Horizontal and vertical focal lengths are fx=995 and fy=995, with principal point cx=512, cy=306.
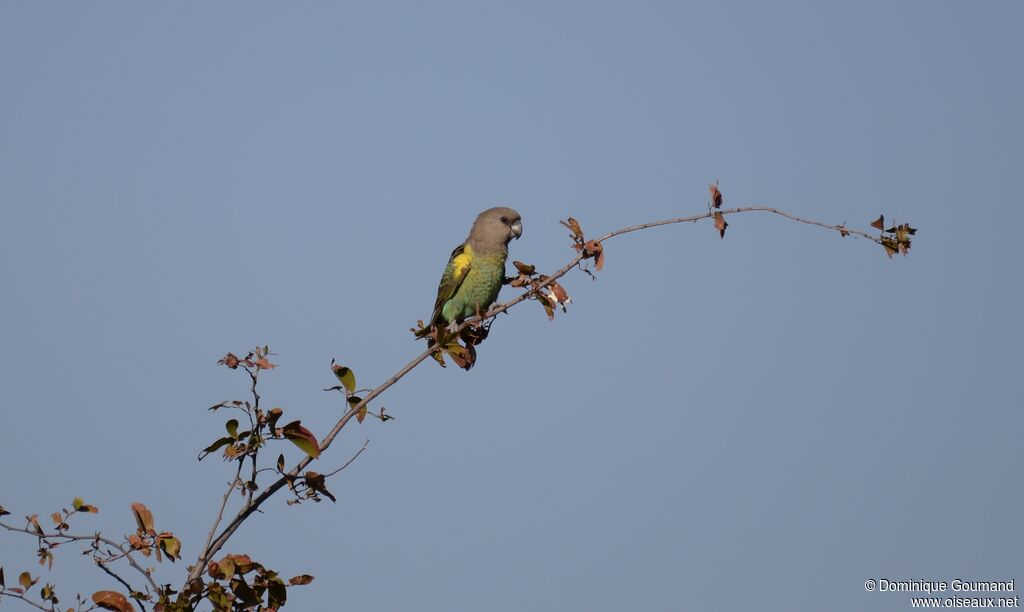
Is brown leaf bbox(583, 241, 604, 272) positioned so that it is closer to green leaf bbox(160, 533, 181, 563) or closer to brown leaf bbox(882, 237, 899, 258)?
brown leaf bbox(882, 237, 899, 258)

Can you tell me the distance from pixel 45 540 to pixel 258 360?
139 cm

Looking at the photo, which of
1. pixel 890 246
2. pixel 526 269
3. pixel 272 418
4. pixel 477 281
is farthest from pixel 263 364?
pixel 477 281

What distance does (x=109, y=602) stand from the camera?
4.49 m

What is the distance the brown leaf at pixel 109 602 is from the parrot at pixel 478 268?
700cm

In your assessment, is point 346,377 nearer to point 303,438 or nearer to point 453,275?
point 303,438

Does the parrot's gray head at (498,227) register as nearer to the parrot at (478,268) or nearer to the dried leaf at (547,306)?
the parrot at (478,268)

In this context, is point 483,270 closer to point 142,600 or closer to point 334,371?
point 334,371

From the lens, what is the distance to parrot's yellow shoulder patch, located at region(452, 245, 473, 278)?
1135cm

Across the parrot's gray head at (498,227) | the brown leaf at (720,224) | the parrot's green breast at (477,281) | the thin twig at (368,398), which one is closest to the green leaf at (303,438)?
the thin twig at (368,398)

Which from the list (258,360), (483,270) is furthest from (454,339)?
(483,270)

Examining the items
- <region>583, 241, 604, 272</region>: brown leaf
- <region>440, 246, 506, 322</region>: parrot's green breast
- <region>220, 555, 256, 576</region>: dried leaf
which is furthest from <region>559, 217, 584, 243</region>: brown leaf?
<region>440, 246, 506, 322</region>: parrot's green breast

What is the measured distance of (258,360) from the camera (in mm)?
4867

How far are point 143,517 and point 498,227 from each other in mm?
7171

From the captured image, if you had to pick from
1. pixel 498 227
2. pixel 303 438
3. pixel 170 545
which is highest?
pixel 498 227
